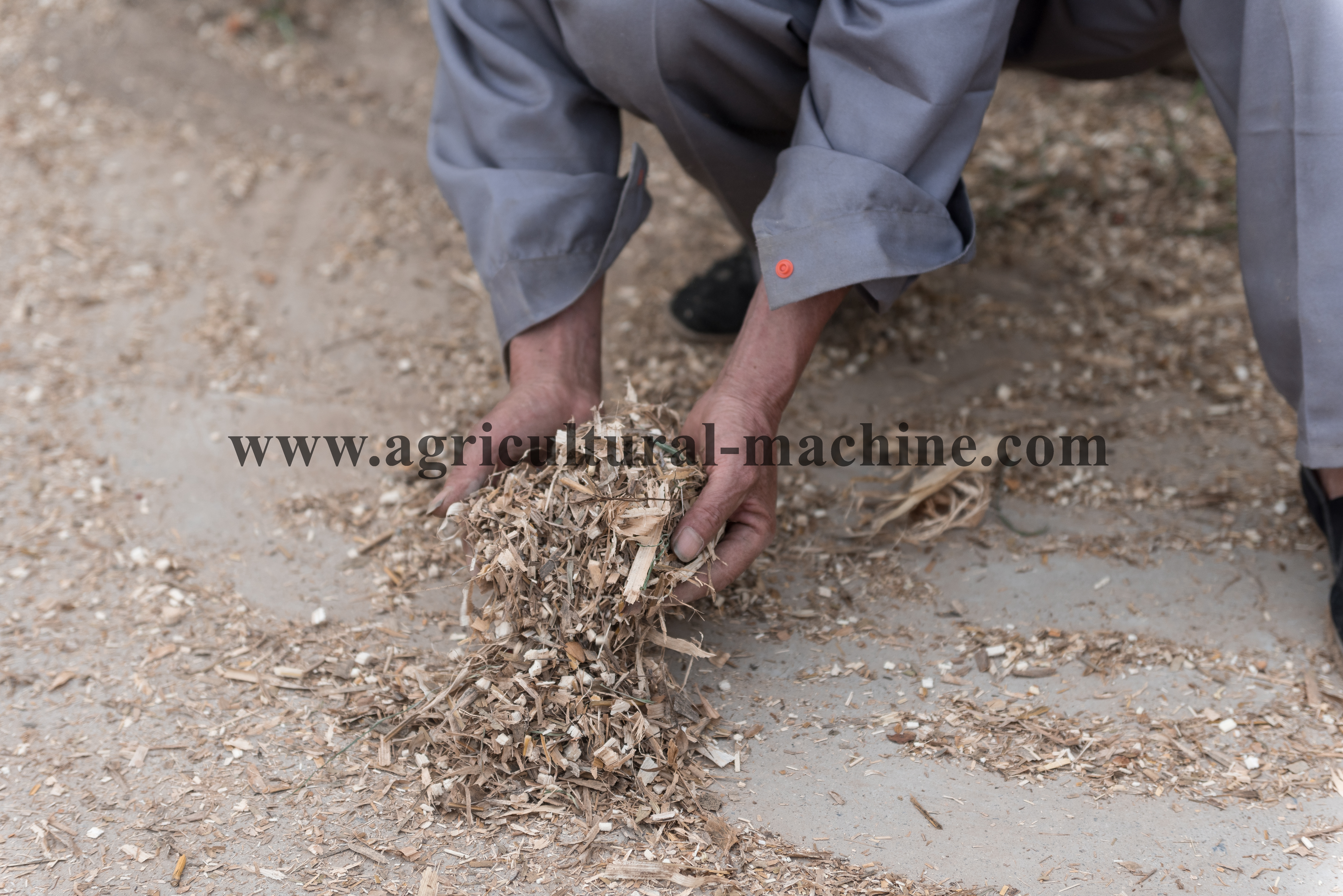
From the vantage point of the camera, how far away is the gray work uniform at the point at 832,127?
149 cm

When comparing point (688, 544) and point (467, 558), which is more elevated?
point (688, 544)

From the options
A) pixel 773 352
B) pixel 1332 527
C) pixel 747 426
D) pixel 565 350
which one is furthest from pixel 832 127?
pixel 1332 527

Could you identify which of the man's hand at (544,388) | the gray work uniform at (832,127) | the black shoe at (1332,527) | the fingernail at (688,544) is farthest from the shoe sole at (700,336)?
the black shoe at (1332,527)

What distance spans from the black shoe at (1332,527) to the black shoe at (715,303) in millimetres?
1137

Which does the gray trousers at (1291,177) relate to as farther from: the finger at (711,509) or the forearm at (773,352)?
the finger at (711,509)

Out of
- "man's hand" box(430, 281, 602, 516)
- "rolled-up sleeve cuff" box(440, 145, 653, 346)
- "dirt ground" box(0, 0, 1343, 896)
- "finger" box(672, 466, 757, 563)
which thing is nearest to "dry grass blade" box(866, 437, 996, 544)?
"dirt ground" box(0, 0, 1343, 896)

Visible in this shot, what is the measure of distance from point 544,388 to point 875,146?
64 centimetres

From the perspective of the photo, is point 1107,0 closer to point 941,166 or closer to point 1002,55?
point 1002,55

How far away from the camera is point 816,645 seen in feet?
5.53

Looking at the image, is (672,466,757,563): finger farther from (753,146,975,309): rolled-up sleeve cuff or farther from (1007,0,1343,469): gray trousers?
(1007,0,1343,469): gray trousers

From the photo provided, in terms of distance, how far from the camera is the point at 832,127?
1.55 m

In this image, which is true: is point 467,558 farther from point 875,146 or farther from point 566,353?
point 875,146

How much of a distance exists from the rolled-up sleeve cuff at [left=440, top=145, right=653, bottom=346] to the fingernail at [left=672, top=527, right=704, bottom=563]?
1.70 ft

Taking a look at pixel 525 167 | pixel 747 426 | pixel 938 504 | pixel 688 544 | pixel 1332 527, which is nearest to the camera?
pixel 688 544
